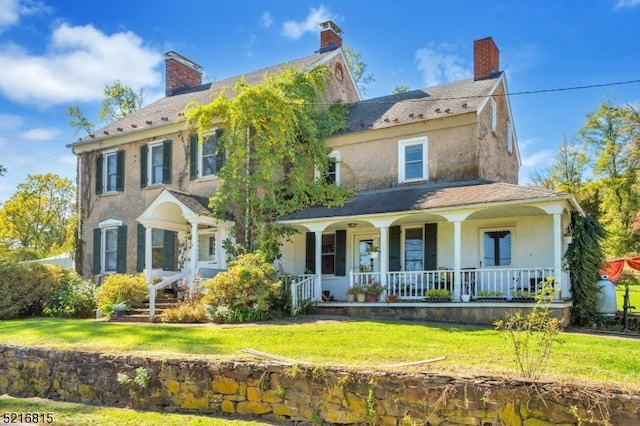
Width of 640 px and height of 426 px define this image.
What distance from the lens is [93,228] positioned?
21656 mm

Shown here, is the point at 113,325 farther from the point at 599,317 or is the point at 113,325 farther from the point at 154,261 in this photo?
the point at 599,317

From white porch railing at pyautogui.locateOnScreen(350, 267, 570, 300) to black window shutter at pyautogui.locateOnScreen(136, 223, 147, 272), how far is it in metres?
8.06

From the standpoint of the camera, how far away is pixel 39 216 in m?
44.2

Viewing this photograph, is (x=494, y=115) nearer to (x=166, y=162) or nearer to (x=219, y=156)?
(x=219, y=156)

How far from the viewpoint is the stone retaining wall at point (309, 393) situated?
6.22m

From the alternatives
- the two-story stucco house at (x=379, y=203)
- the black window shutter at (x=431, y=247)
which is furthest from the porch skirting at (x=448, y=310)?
the black window shutter at (x=431, y=247)

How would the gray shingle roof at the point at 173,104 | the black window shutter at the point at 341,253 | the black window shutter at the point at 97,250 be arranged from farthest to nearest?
the black window shutter at the point at 97,250, the gray shingle roof at the point at 173,104, the black window shutter at the point at 341,253

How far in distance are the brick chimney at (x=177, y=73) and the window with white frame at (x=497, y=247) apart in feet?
52.4

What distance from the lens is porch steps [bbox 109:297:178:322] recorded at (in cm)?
1541

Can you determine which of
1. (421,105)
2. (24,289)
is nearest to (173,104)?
(24,289)

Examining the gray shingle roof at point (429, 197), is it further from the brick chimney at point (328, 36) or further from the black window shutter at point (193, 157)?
the brick chimney at point (328, 36)

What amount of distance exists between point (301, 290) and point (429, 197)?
447 cm

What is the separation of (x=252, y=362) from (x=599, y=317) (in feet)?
33.2

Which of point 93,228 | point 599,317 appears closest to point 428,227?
point 599,317
